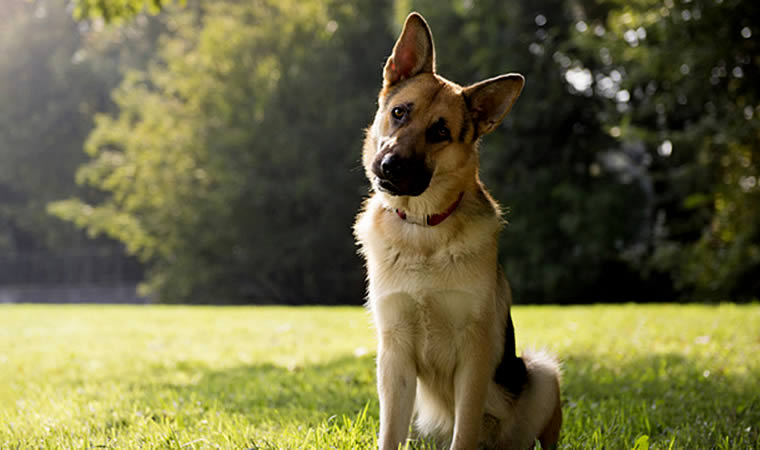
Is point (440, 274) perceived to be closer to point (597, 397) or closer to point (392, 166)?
point (392, 166)

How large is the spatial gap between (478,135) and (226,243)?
73.0 ft

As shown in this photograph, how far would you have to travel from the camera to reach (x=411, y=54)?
3777mm

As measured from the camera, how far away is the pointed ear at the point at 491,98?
11.8ft

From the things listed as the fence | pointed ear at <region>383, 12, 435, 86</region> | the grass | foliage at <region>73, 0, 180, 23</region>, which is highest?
foliage at <region>73, 0, 180, 23</region>

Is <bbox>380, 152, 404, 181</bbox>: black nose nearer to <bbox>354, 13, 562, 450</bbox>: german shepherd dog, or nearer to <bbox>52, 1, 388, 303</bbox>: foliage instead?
<bbox>354, 13, 562, 450</bbox>: german shepherd dog

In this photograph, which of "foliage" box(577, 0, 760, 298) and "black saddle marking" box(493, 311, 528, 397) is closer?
"black saddle marking" box(493, 311, 528, 397)

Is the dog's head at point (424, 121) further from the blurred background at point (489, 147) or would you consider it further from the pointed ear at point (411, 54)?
the blurred background at point (489, 147)

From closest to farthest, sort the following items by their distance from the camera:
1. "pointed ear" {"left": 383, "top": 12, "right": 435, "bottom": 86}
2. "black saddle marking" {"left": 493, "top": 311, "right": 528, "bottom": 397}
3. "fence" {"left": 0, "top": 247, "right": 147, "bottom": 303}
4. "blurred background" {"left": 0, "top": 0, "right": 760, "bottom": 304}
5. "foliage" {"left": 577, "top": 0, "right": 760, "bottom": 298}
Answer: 1. "black saddle marking" {"left": 493, "top": 311, "right": 528, "bottom": 397}
2. "pointed ear" {"left": 383, "top": 12, "right": 435, "bottom": 86}
3. "foliage" {"left": 577, "top": 0, "right": 760, "bottom": 298}
4. "blurred background" {"left": 0, "top": 0, "right": 760, "bottom": 304}
5. "fence" {"left": 0, "top": 247, "right": 147, "bottom": 303}

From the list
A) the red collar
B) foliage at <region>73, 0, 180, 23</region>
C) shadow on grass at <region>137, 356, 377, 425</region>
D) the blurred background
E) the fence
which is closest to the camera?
the red collar

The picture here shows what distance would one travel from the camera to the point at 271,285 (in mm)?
25625

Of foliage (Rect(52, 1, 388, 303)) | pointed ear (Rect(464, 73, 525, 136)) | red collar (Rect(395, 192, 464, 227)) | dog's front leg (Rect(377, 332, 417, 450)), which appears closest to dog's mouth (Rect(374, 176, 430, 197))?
red collar (Rect(395, 192, 464, 227))

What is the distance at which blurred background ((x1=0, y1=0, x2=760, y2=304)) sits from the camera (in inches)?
572

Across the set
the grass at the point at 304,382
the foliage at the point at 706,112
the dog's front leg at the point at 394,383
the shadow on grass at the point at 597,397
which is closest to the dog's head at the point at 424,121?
the dog's front leg at the point at 394,383

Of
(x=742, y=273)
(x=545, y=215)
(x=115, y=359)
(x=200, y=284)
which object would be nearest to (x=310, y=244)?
(x=200, y=284)
